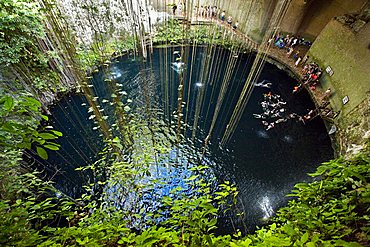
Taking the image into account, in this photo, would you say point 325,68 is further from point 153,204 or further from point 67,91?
point 67,91

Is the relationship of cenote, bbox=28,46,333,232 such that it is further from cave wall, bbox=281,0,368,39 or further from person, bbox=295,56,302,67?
cave wall, bbox=281,0,368,39

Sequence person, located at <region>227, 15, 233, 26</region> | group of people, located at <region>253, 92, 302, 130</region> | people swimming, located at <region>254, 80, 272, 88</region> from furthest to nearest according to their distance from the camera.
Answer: person, located at <region>227, 15, 233, 26</region>, people swimming, located at <region>254, 80, 272, 88</region>, group of people, located at <region>253, 92, 302, 130</region>

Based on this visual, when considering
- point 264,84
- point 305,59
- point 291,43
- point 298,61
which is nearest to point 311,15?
point 291,43

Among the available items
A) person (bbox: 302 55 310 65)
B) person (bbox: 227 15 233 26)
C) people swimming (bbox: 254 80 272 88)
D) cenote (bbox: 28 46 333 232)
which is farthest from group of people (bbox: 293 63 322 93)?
person (bbox: 227 15 233 26)

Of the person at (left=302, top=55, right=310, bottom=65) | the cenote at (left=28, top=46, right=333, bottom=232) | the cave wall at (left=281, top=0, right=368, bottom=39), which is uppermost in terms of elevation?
the cave wall at (left=281, top=0, right=368, bottom=39)

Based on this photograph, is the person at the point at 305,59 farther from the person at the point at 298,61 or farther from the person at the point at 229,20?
the person at the point at 229,20

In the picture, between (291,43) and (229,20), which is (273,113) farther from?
(229,20)

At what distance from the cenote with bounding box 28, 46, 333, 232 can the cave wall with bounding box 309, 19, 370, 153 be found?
1.90ft

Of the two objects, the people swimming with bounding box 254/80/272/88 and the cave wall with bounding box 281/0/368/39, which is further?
the cave wall with bounding box 281/0/368/39

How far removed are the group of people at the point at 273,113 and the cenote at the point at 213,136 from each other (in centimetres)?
13

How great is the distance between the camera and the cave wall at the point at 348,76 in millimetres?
5059

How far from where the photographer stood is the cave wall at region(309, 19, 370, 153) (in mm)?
5059

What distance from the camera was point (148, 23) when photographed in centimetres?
869

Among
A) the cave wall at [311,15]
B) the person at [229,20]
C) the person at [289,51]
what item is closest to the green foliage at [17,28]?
the person at [229,20]
